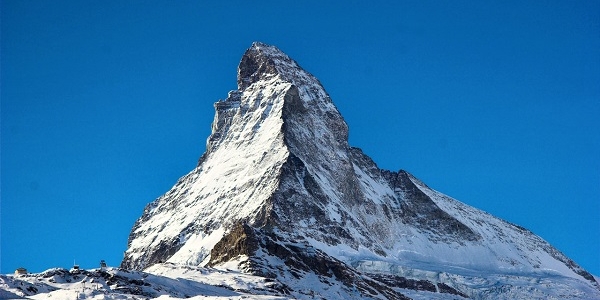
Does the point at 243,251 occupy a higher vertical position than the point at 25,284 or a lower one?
higher

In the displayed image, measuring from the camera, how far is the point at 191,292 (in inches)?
5192

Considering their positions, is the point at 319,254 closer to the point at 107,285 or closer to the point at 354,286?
the point at 354,286

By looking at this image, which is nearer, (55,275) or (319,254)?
(55,275)

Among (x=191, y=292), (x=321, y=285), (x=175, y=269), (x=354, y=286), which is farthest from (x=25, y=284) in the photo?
(x=354, y=286)

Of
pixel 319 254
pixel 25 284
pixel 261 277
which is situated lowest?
pixel 25 284

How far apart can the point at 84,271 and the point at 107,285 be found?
19.3 feet

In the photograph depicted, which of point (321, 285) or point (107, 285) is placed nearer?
point (107, 285)

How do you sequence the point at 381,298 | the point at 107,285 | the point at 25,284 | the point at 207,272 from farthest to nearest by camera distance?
1. the point at 381,298
2. the point at 207,272
3. the point at 107,285
4. the point at 25,284

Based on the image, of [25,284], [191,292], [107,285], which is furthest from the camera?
[191,292]

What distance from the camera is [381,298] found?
609 feet

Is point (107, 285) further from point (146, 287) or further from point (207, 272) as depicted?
point (207, 272)

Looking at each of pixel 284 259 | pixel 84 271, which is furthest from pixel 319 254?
pixel 84 271

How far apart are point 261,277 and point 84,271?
46217mm

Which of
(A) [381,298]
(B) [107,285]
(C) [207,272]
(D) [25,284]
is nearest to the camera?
(D) [25,284]
